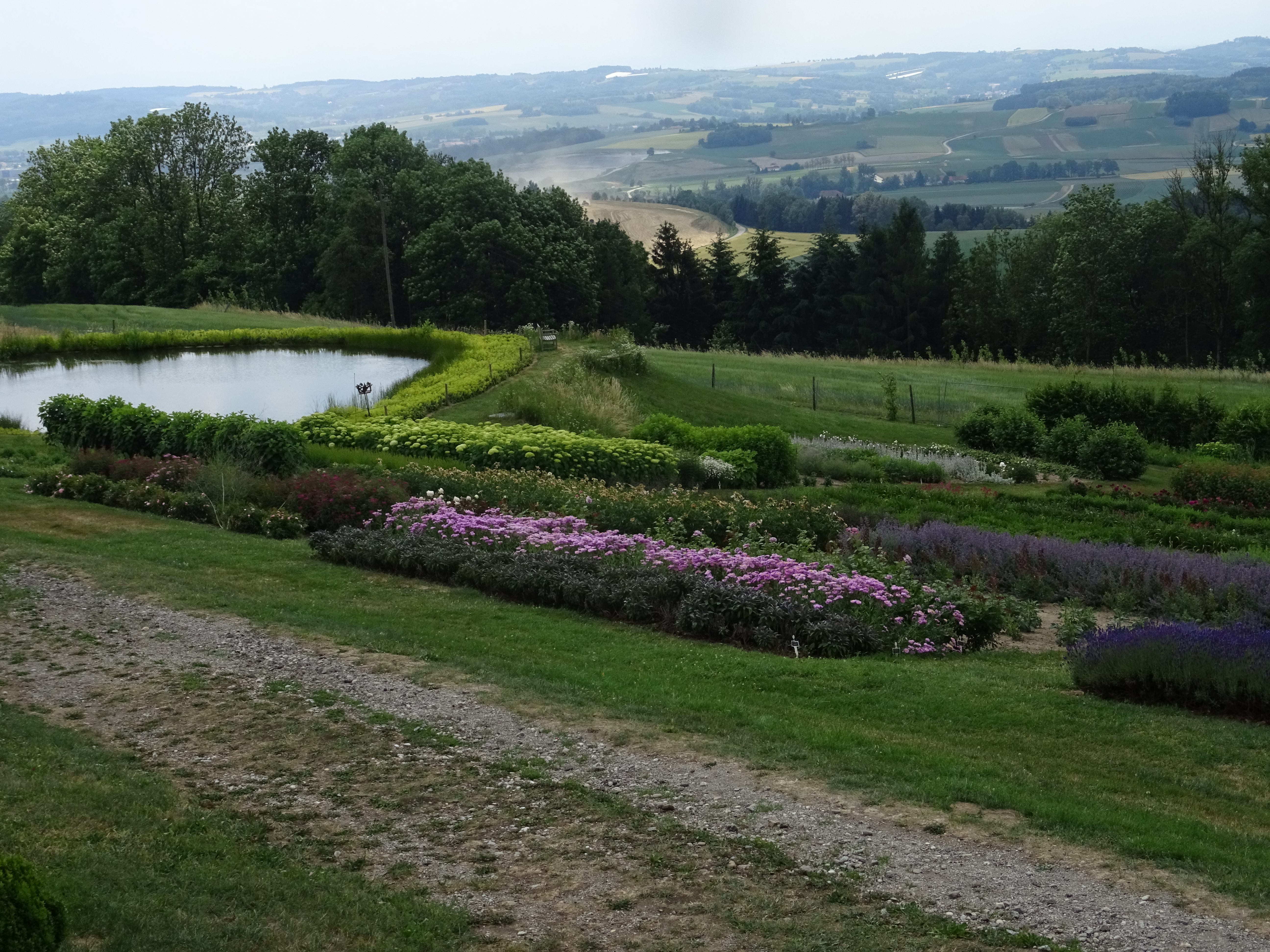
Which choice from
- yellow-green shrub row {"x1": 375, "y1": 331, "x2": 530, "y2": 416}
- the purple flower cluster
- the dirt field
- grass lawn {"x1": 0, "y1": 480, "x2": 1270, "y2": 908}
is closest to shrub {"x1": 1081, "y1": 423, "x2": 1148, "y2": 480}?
yellow-green shrub row {"x1": 375, "y1": 331, "x2": 530, "y2": 416}

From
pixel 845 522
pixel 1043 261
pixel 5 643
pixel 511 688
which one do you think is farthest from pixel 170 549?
pixel 1043 261

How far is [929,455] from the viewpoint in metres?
24.0

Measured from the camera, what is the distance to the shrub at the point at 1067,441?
940 inches

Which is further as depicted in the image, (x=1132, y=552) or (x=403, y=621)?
(x=1132, y=552)

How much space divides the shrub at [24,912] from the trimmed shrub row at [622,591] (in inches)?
267

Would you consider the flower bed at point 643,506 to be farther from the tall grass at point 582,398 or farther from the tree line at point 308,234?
the tree line at point 308,234

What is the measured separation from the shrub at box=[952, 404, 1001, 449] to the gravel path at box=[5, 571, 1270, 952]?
740 inches

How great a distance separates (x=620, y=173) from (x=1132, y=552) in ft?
584

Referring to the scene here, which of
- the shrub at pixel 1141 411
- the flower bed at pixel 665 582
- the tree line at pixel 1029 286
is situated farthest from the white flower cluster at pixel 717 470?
the tree line at pixel 1029 286

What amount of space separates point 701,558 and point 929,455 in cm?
1358

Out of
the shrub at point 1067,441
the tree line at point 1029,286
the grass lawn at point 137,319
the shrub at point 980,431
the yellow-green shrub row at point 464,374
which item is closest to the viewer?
the shrub at point 1067,441

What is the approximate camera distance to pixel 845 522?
15.6 meters

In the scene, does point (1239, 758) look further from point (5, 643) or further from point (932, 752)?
point (5, 643)

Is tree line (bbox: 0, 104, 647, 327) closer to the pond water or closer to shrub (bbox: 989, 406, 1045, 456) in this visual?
the pond water
